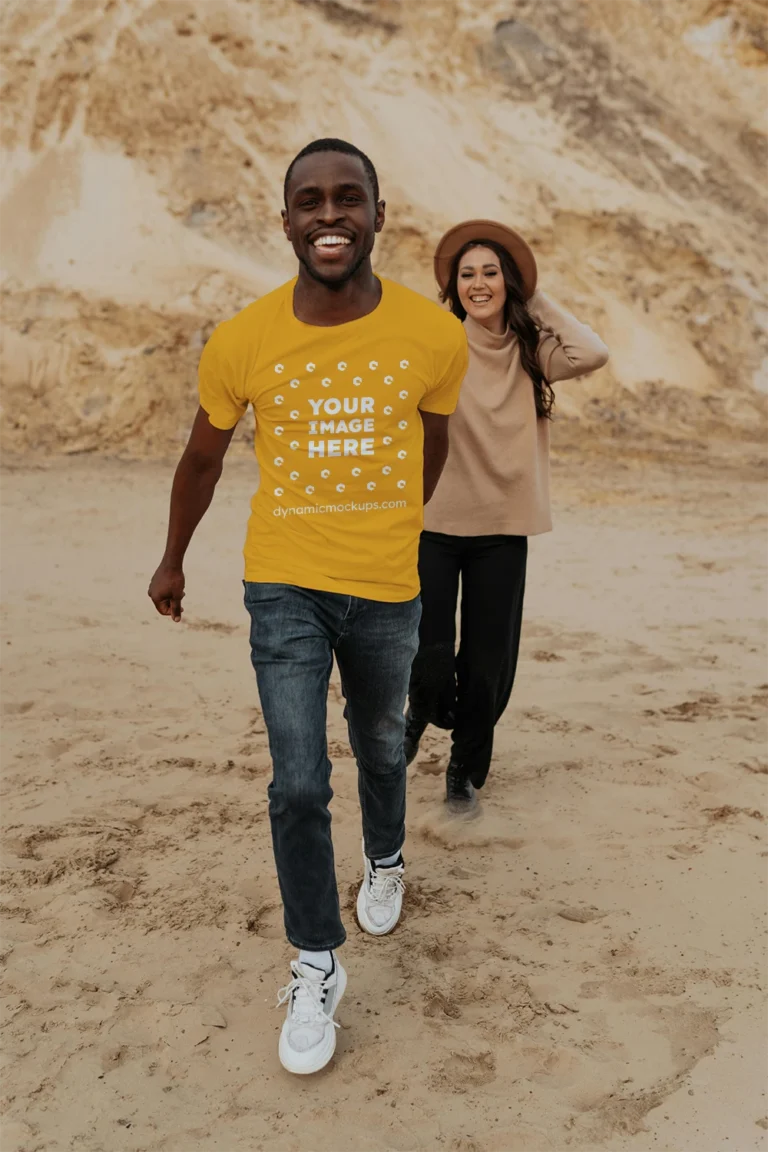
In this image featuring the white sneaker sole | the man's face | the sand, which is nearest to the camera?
the sand

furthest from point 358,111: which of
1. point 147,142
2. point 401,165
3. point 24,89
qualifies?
point 24,89

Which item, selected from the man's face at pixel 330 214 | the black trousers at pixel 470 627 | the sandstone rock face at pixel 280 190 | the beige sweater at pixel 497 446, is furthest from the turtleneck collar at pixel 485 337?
the sandstone rock face at pixel 280 190

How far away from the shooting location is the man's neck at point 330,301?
2619 mm

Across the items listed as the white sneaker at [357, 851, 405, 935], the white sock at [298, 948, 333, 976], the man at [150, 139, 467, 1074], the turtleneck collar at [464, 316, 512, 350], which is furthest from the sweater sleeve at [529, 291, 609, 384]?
the white sock at [298, 948, 333, 976]

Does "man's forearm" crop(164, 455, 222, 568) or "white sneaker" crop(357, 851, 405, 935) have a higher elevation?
"man's forearm" crop(164, 455, 222, 568)

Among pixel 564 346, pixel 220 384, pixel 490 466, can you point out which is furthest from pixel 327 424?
pixel 564 346

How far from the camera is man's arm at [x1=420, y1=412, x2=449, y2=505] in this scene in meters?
2.98

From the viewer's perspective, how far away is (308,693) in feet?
8.51

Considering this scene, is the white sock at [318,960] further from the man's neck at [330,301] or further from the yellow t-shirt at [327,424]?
the man's neck at [330,301]

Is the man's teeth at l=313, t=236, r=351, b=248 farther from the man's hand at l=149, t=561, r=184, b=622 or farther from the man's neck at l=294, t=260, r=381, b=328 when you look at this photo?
the man's hand at l=149, t=561, r=184, b=622

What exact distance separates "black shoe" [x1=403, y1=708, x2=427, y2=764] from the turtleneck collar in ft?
4.19

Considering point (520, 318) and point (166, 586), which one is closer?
point (166, 586)

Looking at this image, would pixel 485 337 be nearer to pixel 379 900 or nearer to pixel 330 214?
pixel 330 214

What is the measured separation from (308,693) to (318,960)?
62 centimetres
